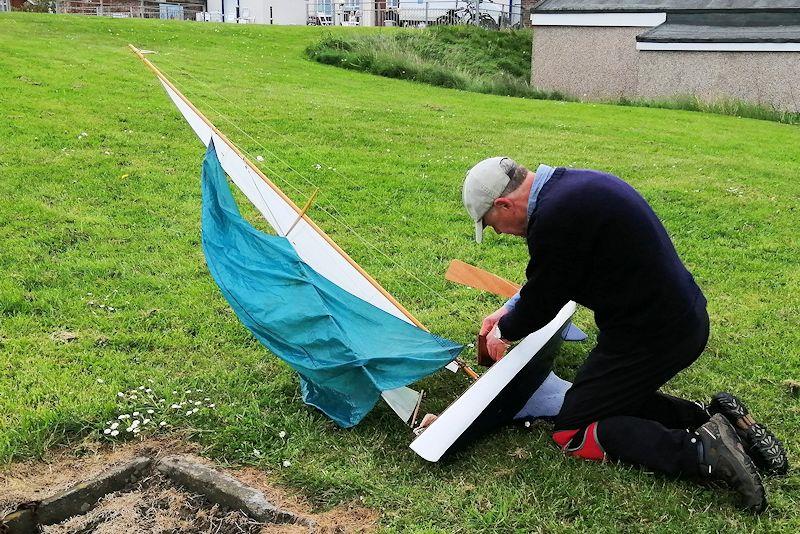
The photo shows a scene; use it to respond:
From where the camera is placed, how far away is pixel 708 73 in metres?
18.6

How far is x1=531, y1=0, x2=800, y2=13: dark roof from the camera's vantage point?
1839 cm

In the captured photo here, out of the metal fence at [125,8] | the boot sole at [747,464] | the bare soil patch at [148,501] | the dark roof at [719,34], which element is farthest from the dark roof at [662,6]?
the metal fence at [125,8]

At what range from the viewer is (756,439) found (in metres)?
3.70

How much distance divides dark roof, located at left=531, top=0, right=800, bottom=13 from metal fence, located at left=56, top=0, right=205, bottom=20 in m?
23.4

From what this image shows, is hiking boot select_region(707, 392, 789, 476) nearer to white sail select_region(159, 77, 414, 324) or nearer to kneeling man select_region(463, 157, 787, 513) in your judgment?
kneeling man select_region(463, 157, 787, 513)

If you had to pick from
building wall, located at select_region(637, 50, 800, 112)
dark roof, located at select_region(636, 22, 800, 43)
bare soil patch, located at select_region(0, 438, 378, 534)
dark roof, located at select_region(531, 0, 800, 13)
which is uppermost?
dark roof, located at select_region(531, 0, 800, 13)

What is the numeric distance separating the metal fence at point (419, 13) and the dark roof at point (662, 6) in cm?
738

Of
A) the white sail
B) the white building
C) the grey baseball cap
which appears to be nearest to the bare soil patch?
the white sail

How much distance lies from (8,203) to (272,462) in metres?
5.00

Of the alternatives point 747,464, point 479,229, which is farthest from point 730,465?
point 479,229

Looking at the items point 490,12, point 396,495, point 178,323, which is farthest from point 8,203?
point 490,12

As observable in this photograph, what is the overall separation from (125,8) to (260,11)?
6894 mm

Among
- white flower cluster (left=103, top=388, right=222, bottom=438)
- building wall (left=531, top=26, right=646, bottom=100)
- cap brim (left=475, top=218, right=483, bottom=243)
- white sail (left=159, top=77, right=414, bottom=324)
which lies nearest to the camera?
cap brim (left=475, top=218, right=483, bottom=243)

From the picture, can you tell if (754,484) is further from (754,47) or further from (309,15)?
(309,15)
